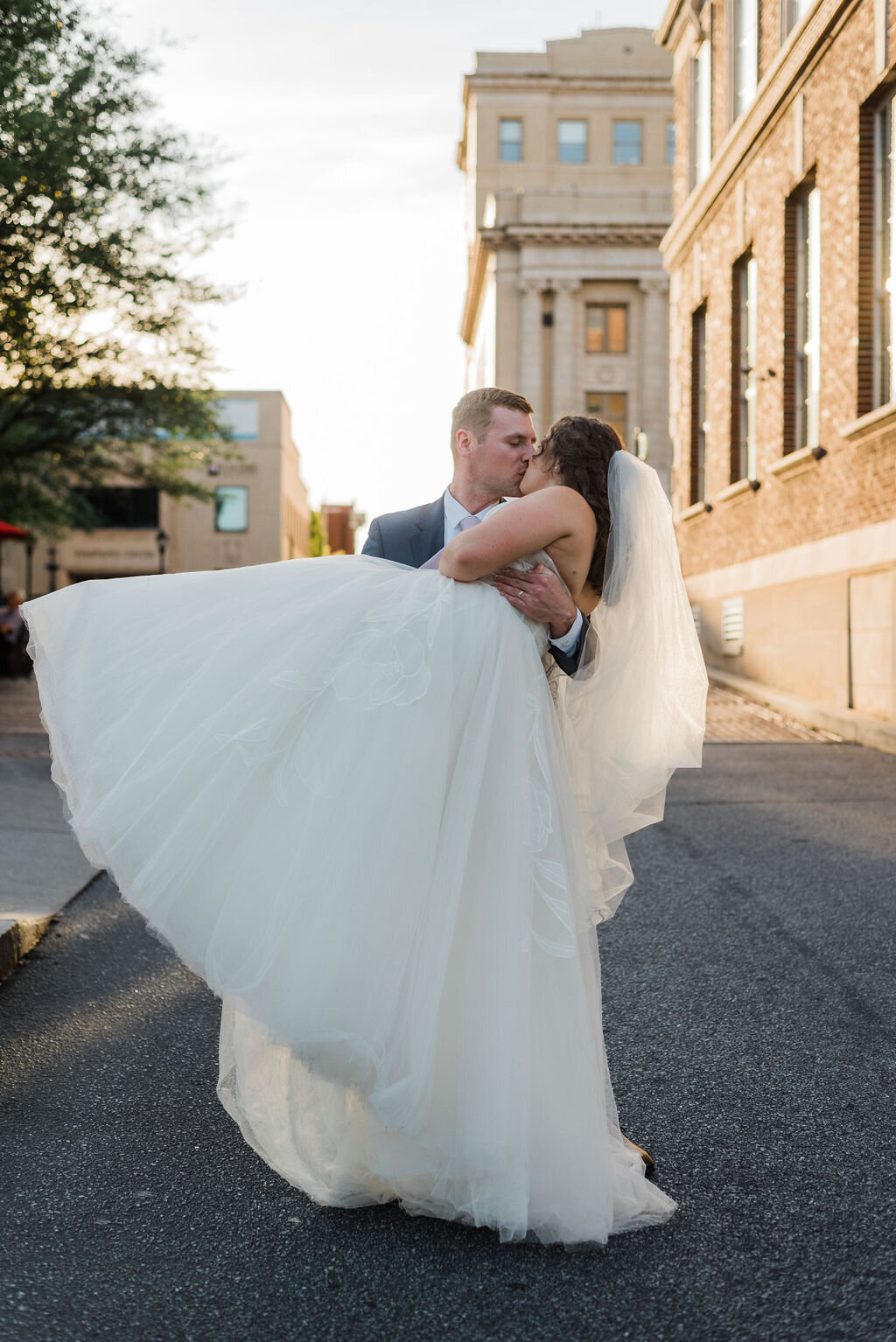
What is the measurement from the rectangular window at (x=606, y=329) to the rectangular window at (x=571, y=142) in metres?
10.5

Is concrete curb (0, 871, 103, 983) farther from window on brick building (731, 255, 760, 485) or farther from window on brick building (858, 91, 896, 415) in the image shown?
window on brick building (731, 255, 760, 485)

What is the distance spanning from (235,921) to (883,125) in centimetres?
1469

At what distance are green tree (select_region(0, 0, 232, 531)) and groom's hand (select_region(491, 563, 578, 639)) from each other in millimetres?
15453

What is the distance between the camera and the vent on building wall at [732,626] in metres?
20.4

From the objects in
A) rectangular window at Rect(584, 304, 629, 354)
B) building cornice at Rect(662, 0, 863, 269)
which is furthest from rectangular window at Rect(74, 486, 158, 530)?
building cornice at Rect(662, 0, 863, 269)

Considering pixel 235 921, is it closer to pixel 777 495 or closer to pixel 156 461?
pixel 777 495

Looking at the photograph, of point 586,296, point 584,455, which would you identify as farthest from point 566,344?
point 584,455

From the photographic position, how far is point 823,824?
8.98 m

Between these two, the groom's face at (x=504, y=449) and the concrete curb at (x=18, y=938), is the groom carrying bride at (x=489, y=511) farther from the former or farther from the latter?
the concrete curb at (x=18, y=938)

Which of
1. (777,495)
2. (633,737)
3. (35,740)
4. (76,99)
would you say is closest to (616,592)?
(633,737)

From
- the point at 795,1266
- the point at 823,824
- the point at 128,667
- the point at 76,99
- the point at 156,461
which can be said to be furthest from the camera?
the point at 156,461

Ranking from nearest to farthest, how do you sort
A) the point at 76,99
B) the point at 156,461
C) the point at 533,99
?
the point at 76,99, the point at 156,461, the point at 533,99

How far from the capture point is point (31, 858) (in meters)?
7.88

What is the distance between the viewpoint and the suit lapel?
12.7 ft
